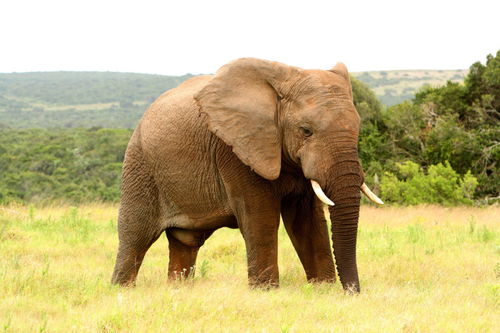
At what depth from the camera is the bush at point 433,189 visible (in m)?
18.4

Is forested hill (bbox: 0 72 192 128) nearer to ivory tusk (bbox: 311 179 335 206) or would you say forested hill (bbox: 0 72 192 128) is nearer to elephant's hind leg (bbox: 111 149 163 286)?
elephant's hind leg (bbox: 111 149 163 286)

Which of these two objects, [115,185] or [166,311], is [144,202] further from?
[115,185]

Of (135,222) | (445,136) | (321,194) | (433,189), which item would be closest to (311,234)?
(321,194)

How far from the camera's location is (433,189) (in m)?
18.6

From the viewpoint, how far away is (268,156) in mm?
6148

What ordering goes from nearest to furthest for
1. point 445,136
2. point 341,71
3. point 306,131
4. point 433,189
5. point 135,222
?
point 306,131
point 341,71
point 135,222
point 433,189
point 445,136

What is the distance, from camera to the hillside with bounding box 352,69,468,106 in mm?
159250

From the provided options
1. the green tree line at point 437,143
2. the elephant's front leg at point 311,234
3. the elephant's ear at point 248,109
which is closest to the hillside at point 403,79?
the green tree line at point 437,143

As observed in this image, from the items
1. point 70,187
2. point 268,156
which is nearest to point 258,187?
point 268,156

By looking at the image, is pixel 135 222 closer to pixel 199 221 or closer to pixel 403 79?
→ pixel 199 221

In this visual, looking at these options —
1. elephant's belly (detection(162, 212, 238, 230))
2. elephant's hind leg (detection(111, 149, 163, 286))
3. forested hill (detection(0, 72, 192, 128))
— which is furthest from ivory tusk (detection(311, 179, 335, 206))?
forested hill (detection(0, 72, 192, 128))

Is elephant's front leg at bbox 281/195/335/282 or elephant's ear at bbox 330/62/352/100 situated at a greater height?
elephant's ear at bbox 330/62/352/100

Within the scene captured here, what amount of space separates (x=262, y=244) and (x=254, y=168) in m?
0.74

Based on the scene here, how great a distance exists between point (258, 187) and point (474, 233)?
5598mm
